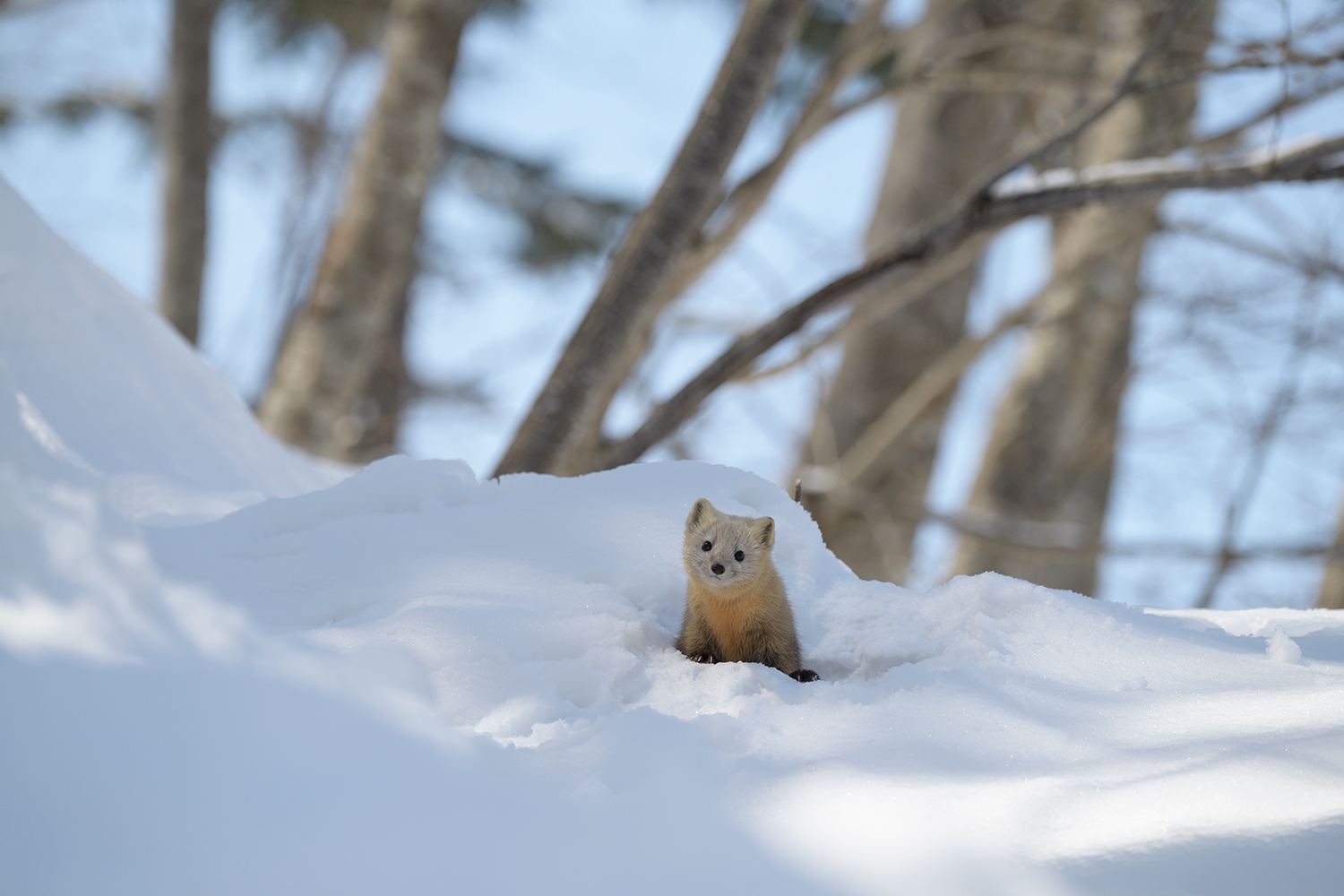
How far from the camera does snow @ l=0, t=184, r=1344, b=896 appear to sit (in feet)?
4.36

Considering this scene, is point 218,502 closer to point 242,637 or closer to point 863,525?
point 242,637

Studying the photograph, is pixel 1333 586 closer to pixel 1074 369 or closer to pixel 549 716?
pixel 1074 369

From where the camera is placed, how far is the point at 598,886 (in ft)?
4.33

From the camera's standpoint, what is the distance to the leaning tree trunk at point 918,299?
722cm

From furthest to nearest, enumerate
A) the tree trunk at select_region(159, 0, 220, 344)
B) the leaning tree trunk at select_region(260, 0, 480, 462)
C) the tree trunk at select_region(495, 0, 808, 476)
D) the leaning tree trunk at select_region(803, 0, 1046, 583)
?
the leaning tree trunk at select_region(803, 0, 1046, 583), the tree trunk at select_region(159, 0, 220, 344), the leaning tree trunk at select_region(260, 0, 480, 462), the tree trunk at select_region(495, 0, 808, 476)

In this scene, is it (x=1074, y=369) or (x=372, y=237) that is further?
(x=1074, y=369)

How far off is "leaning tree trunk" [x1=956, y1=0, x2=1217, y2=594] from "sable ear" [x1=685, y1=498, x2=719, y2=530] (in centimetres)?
441

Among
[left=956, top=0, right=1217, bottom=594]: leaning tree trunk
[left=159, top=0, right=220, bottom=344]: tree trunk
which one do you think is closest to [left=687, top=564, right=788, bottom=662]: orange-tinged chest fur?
[left=956, top=0, right=1217, bottom=594]: leaning tree trunk

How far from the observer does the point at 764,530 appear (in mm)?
2344

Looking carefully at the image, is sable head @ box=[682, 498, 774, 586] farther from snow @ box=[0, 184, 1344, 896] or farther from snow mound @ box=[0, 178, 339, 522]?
snow mound @ box=[0, 178, 339, 522]

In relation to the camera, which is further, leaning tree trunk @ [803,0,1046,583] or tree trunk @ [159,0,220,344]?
leaning tree trunk @ [803,0,1046,583]

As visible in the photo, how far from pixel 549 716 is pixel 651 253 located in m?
2.25

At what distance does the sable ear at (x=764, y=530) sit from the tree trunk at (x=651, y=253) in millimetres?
1338

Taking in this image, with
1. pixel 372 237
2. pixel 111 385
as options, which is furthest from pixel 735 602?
pixel 372 237
